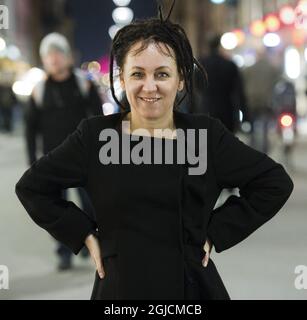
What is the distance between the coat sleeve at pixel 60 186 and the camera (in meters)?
2.71

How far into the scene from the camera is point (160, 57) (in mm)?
2725

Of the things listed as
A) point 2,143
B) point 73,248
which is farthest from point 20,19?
point 73,248

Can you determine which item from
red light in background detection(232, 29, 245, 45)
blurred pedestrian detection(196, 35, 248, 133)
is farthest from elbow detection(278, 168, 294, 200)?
red light in background detection(232, 29, 245, 45)

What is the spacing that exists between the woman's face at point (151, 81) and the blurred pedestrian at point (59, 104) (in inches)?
153

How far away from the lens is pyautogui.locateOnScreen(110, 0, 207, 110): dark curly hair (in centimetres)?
277

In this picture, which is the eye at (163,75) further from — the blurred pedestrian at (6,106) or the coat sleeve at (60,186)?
the blurred pedestrian at (6,106)

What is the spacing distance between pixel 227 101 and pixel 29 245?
9.50ft

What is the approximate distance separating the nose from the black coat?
149 mm

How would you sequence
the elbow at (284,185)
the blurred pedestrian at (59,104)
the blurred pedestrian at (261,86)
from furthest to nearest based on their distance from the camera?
the blurred pedestrian at (261,86), the blurred pedestrian at (59,104), the elbow at (284,185)

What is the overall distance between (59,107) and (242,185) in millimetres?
4046

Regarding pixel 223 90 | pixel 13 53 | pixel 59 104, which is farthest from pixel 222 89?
pixel 13 53

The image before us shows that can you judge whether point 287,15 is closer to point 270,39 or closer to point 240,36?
point 270,39

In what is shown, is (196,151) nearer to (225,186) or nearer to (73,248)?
(225,186)

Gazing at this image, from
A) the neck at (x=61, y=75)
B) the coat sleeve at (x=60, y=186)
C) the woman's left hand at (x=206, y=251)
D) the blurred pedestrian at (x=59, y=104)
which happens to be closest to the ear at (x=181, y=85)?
the coat sleeve at (x=60, y=186)
